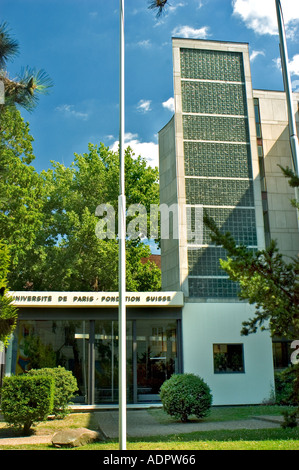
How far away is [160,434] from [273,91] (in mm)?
19772

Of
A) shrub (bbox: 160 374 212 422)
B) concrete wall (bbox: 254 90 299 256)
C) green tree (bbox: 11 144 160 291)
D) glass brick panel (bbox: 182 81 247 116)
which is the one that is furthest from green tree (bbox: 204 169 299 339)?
green tree (bbox: 11 144 160 291)

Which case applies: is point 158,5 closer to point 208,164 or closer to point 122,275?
point 122,275

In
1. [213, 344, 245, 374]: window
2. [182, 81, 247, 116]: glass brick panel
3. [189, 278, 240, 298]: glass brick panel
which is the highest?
[182, 81, 247, 116]: glass brick panel

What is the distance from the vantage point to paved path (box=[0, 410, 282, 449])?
39.8 feet

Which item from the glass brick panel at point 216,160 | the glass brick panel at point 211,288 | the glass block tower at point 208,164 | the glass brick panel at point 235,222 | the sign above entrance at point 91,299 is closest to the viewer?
the sign above entrance at point 91,299

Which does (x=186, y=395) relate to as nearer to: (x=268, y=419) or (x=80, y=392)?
(x=268, y=419)

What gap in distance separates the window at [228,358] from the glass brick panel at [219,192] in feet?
20.9

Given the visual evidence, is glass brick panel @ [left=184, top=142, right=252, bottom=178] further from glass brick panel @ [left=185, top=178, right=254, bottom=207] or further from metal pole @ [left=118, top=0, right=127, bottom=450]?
metal pole @ [left=118, top=0, right=127, bottom=450]

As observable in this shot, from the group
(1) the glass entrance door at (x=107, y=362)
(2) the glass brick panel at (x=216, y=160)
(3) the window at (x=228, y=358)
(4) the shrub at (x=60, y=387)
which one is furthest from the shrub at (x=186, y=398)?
(2) the glass brick panel at (x=216, y=160)

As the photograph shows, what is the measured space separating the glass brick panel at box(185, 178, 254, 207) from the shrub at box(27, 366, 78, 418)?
9763mm

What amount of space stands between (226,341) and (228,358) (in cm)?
70

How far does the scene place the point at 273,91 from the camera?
2606 centimetres

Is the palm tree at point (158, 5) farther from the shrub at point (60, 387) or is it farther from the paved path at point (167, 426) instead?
the shrub at point (60, 387)

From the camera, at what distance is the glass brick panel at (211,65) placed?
23641 millimetres
